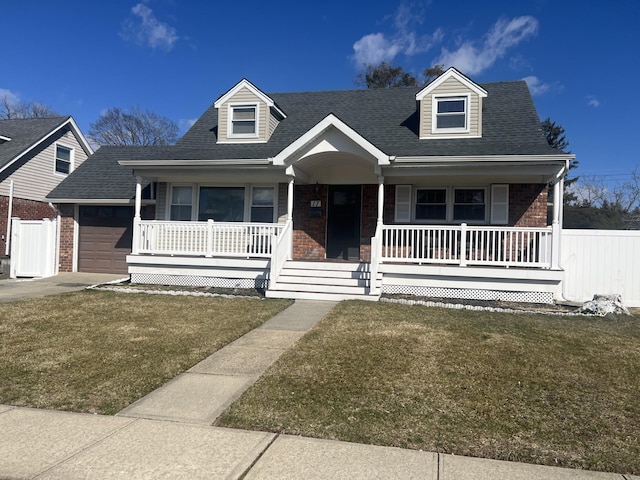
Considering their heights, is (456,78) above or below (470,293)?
above

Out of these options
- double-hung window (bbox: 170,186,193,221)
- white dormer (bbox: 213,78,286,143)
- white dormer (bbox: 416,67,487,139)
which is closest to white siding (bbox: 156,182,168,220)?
double-hung window (bbox: 170,186,193,221)

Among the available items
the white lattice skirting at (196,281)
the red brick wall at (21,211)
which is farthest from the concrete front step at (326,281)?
the red brick wall at (21,211)

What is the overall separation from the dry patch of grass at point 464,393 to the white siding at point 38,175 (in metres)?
18.0

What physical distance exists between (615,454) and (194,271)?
10426 mm

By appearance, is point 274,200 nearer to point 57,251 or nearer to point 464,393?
point 57,251

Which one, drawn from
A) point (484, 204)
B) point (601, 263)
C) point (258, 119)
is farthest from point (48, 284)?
point (601, 263)

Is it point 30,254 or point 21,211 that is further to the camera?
point 21,211

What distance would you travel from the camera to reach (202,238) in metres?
12.5

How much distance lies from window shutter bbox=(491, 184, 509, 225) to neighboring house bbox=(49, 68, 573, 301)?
4cm

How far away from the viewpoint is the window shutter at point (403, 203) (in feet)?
41.9

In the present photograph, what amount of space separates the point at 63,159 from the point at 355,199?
1640cm

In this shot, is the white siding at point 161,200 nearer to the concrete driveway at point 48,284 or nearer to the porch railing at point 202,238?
the porch railing at point 202,238

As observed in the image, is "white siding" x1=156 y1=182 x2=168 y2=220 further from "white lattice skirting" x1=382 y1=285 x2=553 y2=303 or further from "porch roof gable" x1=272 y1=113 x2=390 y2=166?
"white lattice skirting" x1=382 y1=285 x2=553 y2=303

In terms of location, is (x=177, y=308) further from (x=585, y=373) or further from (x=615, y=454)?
(x=615, y=454)
